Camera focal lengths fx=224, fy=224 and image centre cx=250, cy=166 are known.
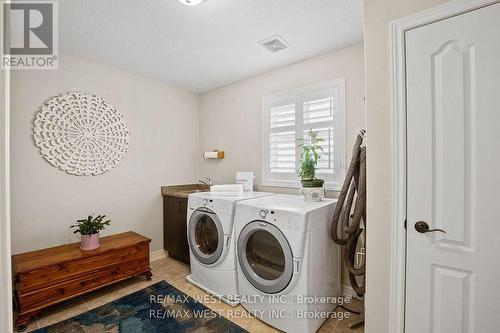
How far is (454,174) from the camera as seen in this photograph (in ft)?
3.64

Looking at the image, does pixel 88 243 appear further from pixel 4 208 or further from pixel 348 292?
pixel 348 292

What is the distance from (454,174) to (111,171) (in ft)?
10.1

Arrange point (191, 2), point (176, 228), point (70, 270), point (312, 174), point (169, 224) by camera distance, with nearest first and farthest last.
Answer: point (191, 2) < point (70, 270) < point (312, 174) < point (176, 228) < point (169, 224)

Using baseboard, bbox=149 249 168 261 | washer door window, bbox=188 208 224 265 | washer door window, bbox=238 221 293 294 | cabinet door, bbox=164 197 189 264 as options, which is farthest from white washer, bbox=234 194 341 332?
baseboard, bbox=149 249 168 261

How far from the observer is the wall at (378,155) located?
1275 mm

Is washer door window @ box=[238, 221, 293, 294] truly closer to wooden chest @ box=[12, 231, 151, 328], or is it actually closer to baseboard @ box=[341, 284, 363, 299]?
baseboard @ box=[341, 284, 363, 299]

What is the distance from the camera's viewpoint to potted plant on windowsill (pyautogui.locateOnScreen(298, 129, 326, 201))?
2.04 metres

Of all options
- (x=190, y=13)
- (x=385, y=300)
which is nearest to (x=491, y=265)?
(x=385, y=300)

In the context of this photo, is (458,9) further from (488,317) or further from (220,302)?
(220,302)

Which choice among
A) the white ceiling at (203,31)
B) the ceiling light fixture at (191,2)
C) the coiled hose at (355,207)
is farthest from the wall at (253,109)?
the ceiling light fixture at (191,2)

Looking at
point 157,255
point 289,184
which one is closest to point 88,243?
point 157,255

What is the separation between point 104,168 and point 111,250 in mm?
938

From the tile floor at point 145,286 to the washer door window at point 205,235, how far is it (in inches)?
14.6

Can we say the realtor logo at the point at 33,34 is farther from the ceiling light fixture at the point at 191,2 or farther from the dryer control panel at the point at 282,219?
the dryer control panel at the point at 282,219
